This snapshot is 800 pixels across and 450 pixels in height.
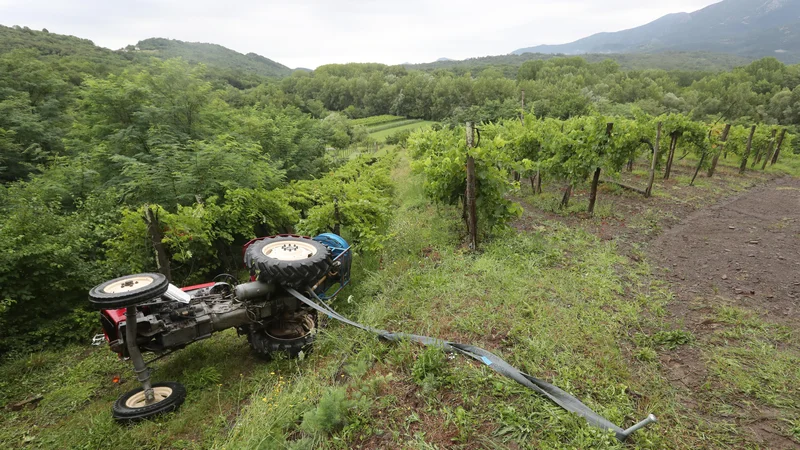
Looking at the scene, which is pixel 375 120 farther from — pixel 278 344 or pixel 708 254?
pixel 278 344

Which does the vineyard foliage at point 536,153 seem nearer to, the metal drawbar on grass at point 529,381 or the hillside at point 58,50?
the metal drawbar on grass at point 529,381

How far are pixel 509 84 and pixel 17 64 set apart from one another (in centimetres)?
6195

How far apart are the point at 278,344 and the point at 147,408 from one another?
160 centimetres

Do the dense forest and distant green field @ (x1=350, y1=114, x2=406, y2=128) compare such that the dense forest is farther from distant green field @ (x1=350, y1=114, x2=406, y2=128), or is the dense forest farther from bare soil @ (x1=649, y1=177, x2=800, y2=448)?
distant green field @ (x1=350, y1=114, x2=406, y2=128)

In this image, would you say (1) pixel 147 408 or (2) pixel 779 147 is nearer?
(1) pixel 147 408

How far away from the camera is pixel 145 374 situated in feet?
13.5

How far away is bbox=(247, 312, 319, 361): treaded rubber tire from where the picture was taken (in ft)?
16.4

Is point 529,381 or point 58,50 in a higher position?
point 58,50

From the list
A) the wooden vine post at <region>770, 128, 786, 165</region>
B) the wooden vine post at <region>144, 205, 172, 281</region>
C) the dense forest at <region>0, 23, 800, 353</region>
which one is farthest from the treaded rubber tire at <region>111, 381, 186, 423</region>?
the wooden vine post at <region>770, 128, 786, 165</region>

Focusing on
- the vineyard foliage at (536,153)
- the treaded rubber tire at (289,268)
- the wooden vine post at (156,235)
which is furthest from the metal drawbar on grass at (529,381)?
the wooden vine post at (156,235)

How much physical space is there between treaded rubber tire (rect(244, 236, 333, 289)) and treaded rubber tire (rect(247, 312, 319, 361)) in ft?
2.82

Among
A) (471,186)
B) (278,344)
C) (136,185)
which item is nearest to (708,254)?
(471,186)

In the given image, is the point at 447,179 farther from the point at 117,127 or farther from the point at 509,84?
the point at 509,84

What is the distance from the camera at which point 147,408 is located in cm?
400
